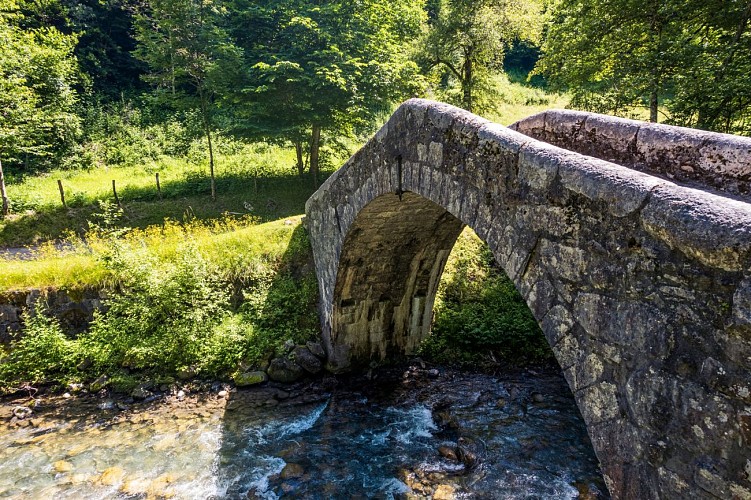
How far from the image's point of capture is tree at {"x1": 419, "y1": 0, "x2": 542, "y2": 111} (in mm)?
17802

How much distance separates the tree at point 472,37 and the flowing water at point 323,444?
1378cm

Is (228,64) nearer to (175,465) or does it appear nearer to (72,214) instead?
(72,214)

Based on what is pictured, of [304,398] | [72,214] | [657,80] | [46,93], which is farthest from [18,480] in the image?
[46,93]

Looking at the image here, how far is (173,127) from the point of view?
2427 centimetres

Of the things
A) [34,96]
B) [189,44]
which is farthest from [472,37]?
[34,96]

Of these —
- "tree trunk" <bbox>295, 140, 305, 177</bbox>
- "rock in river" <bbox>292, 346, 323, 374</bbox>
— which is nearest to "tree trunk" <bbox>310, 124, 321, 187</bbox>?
"tree trunk" <bbox>295, 140, 305, 177</bbox>

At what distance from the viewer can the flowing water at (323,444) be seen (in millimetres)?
6629

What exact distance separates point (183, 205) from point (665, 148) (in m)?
17.3

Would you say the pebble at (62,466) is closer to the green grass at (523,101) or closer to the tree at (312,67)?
the tree at (312,67)

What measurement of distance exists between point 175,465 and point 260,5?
16.3m

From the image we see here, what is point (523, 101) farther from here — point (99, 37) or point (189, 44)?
point (99, 37)

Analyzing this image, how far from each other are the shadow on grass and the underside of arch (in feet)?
26.0

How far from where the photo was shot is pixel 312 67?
1564 cm

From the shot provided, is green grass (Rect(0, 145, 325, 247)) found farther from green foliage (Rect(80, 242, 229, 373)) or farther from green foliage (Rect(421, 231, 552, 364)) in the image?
green foliage (Rect(421, 231, 552, 364))
